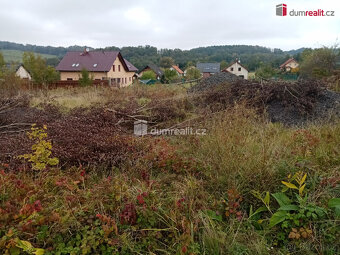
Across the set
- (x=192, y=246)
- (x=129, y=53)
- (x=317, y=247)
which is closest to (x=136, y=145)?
(x=192, y=246)

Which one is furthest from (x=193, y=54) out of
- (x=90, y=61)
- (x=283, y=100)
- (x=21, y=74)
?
(x=283, y=100)

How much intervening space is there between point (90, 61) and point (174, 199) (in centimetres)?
3068

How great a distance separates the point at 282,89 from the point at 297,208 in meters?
5.53

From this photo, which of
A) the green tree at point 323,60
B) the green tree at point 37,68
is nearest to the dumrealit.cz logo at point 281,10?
the green tree at point 323,60

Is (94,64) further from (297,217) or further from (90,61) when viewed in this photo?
(297,217)

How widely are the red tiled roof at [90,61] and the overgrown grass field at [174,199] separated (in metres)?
26.8

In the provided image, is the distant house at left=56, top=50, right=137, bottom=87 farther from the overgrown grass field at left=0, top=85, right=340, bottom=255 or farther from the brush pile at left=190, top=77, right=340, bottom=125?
the overgrown grass field at left=0, top=85, right=340, bottom=255

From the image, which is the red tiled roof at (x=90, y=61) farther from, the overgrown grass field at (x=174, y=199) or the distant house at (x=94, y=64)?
the overgrown grass field at (x=174, y=199)

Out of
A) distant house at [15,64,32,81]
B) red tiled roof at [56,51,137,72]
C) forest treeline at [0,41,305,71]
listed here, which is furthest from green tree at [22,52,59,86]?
forest treeline at [0,41,305,71]

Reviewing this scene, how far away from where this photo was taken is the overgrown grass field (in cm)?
183

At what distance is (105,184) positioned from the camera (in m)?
2.41

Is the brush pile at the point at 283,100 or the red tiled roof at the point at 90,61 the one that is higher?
the red tiled roof at the point at 90,61

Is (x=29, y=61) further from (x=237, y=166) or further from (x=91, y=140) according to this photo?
(x=237, y=166)

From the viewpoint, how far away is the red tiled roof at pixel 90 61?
1125 inches
